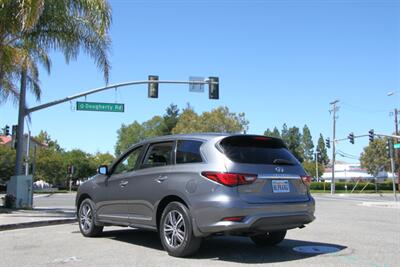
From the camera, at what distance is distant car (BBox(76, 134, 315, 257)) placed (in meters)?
7.10

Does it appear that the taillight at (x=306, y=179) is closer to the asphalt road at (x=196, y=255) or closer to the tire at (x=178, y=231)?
the asphalt road at (x=196, y=255)

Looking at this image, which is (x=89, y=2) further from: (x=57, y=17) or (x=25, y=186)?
(x=25, y=186)

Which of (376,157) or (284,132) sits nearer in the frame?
(376,157)

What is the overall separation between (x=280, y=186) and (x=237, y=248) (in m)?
1.50

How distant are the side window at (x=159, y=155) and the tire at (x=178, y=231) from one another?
33.1 inches

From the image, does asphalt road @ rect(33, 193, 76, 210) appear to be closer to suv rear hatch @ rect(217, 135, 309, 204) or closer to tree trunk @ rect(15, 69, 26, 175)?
tree trunk @ rect(15, 69, 26, 175)

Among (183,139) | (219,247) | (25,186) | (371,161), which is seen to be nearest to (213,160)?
(183,139)

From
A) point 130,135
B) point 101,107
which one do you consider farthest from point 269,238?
point 130,135

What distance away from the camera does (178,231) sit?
7570mm

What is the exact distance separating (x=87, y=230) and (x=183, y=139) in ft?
10.8

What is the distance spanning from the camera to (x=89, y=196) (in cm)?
1006

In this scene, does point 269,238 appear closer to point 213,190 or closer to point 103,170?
point 213,190

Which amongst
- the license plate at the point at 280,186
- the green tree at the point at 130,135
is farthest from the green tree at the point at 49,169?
the license plate at the point at 280,186

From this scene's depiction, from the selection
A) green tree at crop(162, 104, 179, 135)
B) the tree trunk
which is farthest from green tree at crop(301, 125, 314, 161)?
the tree trunk
